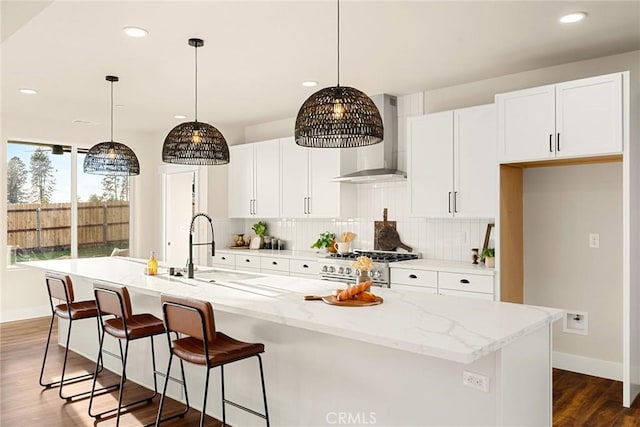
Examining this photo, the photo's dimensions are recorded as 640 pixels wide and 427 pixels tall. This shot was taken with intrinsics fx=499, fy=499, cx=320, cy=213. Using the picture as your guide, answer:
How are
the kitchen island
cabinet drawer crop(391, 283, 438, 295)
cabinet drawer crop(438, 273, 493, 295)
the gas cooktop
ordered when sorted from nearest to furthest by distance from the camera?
1. the kitchen island
2. cabinet drawer crop(438, 273, 493, 295)
3. cabinet drawer crop(391, 283, 438, 295)
4. the gas cooktop

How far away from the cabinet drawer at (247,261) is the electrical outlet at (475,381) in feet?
13.9

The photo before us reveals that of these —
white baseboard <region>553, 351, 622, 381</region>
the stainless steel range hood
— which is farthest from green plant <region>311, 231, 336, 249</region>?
white baseboard <region>553, 351, 622, 381</region>

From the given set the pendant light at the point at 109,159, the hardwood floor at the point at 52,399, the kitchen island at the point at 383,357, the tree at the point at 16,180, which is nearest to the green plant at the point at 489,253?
the kitchen island at the point at 383,357

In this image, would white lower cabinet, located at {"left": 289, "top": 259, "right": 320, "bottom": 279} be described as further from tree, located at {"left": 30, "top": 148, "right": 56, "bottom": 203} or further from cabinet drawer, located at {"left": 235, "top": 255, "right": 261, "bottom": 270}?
tree, located at {"left": 30, "top": 148, "right": 56, "bottom": 203}

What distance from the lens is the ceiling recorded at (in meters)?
2.98

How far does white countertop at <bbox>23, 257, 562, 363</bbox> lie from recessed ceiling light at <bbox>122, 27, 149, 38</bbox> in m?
1.67

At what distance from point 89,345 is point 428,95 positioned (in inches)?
157

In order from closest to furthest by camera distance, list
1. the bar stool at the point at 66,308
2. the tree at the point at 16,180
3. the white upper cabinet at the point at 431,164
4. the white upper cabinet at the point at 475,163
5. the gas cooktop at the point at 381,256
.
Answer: the bar stool at the point at 66,308 → the white upper cabinet at the point at 475,163 → the white upper cabinet at the point at 431,164 → the gas cooktop at the point at 381,256 → the tree at the point at 16,180

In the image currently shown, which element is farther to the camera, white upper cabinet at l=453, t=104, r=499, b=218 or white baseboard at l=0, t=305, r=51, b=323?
white baseboard at l=0, t=305, r=51, b=323

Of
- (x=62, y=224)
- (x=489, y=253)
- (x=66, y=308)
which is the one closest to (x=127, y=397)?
(x=66, y=308)

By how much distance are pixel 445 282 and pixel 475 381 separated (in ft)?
7.41

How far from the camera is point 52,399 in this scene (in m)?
3.62

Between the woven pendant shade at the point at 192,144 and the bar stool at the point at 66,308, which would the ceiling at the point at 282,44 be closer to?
the woven pendant shade at the point at 192,144

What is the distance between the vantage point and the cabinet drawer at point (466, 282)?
13.3 ft
